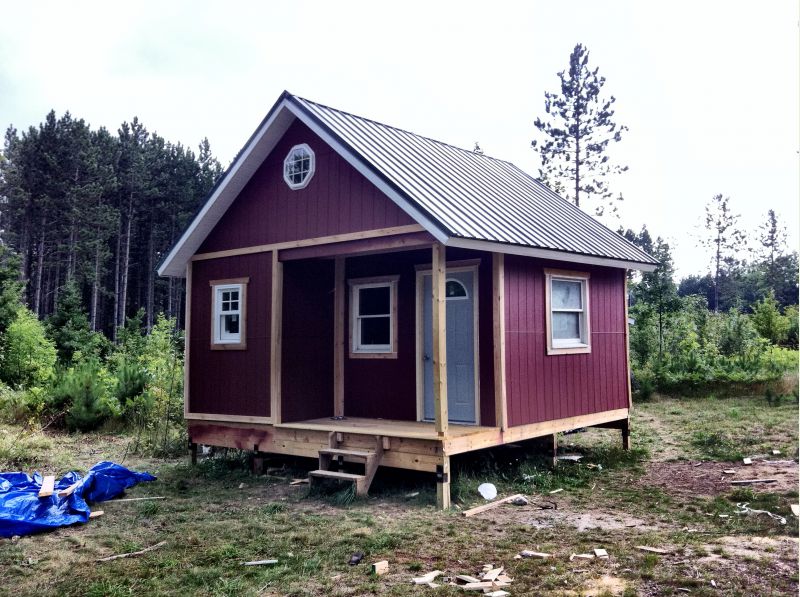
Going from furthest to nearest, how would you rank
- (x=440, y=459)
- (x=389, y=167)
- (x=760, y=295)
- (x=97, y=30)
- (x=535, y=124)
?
(x=760, y=295), (x=535, y=124), (x=97, y=30), (x=389, y=167), (x=440, y=459)

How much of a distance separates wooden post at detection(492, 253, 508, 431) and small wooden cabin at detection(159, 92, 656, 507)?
0.02 m

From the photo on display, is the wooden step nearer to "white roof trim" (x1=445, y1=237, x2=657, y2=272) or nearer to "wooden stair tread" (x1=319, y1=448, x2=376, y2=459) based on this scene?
"wooden stair tread" (x1=319, y1=448, x2=376, y2=459)

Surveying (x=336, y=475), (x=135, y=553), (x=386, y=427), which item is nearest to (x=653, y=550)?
(x=336, y=475)

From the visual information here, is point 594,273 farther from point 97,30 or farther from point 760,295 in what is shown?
point 760,295

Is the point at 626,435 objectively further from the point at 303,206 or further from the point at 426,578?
the point at 426,578

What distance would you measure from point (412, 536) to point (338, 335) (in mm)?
4740

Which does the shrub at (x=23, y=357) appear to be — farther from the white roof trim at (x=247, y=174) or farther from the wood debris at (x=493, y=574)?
the wood debris at (x=493, y=574)

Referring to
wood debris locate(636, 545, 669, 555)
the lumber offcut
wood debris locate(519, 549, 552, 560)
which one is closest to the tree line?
the lumber offcut

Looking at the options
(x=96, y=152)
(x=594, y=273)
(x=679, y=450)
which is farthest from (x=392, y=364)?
(x=96, y=152)

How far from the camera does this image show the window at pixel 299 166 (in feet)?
33.5

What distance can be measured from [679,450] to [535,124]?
2357 cm

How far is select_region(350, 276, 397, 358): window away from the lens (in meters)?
10.8

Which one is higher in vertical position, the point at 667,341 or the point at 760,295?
the point at 760,295

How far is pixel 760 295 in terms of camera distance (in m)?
50.9
